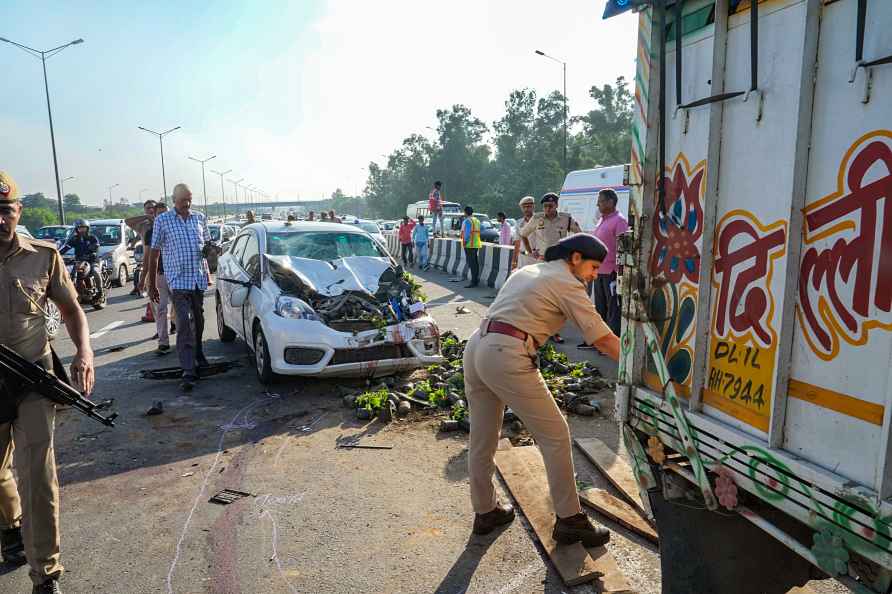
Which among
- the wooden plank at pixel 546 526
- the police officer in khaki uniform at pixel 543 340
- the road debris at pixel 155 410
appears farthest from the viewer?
the road debris at pixel 155 410

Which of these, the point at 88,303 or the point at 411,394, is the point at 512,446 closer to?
the point at 411,394

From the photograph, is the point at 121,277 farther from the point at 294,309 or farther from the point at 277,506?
the point at 277,506

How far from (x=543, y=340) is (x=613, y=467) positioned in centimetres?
155

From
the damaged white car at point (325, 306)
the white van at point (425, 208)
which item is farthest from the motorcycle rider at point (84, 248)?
the white van at point (425, 208)

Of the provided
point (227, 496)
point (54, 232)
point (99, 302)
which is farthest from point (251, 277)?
point (54, 232)

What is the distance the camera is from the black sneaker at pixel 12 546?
3.39 m

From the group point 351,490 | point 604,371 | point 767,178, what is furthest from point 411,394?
point 767,178

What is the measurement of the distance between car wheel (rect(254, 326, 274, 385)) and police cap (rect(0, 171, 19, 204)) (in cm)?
349

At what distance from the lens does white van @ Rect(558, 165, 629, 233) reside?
13120 mm

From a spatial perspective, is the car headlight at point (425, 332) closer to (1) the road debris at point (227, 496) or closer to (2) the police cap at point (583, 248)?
(1) the road debris at point (227, 496)

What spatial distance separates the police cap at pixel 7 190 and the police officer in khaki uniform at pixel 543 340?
8.22 feet

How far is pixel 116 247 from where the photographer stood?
654 inches

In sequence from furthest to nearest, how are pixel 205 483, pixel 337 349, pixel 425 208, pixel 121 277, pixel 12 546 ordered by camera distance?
pixel 425 208 → pixel 121 277 → pixel 337 349 → pixel 205 483 → pixel 12 546

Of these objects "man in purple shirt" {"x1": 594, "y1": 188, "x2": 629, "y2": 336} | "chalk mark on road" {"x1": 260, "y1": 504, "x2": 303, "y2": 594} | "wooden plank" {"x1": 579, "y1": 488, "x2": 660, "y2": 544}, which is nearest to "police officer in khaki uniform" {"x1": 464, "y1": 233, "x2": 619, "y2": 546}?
"wooden plank" {"x1": 579, "y1": 488, "x2": 660, "y2": 544}
